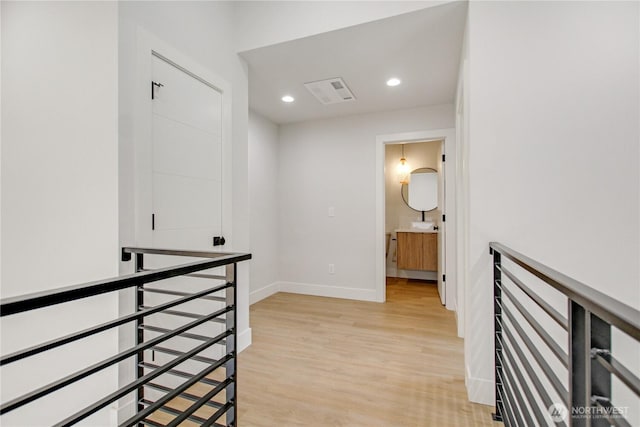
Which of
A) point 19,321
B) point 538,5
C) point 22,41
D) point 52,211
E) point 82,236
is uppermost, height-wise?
point 538,5

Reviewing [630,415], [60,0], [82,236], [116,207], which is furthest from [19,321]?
[630,415]

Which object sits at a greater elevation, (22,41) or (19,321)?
(22,41)

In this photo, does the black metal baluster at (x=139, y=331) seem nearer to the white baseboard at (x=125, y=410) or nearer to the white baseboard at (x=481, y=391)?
the white baseboard at (x=125, y=410)

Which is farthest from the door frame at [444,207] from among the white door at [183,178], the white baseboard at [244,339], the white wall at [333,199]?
the white door at [183,178]

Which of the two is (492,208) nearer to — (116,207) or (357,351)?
(357,351)

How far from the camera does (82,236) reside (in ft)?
5.37

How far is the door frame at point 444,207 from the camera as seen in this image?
3600mm

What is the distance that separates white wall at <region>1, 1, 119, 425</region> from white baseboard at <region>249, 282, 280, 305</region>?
7.57 feet

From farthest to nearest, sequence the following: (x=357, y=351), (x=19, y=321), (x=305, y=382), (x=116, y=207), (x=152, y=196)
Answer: (x=357, y=351) → (x=305, y=382) → (x=152, y=196) → (x=19, y=321) → (x=116, y=207)

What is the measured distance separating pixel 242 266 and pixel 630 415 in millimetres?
2566

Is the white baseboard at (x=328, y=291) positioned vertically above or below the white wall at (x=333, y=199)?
below

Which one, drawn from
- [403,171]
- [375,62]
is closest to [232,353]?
[375,62]

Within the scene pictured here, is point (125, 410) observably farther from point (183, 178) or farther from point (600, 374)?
point (600, 374)

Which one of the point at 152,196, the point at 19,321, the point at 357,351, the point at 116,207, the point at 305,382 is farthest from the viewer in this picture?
the point at 357,351
